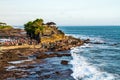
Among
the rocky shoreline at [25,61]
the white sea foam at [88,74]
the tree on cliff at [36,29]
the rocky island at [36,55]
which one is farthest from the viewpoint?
the tree on cliff at [36,29]

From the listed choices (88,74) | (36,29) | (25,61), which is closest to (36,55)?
(25,61)

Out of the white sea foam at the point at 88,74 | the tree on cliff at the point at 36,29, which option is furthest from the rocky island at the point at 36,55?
the white sea foam at the point at 88,74

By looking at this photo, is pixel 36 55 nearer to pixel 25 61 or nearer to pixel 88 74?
pixel 25 61

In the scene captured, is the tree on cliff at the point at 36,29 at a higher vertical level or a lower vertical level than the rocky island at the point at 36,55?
higher

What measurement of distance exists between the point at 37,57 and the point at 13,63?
8.70m

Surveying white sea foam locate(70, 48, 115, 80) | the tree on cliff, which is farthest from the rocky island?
white sea foam locate(70, 48, 115, 80)

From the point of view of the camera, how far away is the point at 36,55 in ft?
209

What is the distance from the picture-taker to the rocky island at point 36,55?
140 ft

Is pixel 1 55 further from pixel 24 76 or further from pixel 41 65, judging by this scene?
pixel 24 76

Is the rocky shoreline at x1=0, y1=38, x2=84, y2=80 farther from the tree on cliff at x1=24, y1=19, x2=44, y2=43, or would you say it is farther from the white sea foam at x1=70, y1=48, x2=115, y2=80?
the tree on cliff at x1=24, y1=19, x2=44, y2=43

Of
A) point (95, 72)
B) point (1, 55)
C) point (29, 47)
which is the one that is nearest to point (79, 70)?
point (95, 72)

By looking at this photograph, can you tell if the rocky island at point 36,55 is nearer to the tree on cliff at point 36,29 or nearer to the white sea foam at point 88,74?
the tree on cliff at point 36,29

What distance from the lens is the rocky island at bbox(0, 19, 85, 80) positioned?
4269 centimetres

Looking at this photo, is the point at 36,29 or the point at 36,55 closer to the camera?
the point at 36,55
